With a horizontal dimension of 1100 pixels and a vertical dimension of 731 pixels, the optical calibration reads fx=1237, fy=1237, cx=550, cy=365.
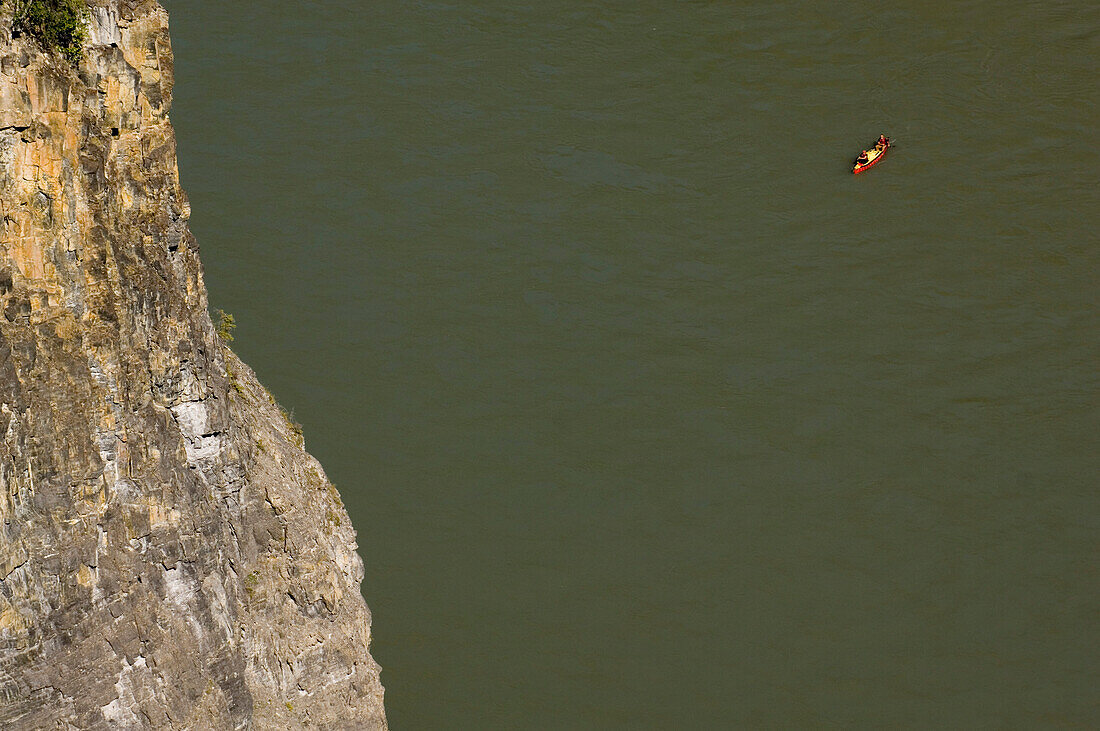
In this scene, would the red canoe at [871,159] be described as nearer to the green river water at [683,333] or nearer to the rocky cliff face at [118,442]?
the green river water at [683,333]

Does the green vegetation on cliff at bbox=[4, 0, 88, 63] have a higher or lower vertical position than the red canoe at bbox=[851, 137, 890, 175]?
lower

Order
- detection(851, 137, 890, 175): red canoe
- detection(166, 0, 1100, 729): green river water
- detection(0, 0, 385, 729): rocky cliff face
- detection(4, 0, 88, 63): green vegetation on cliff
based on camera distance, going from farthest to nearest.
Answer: detection(851, 137, 890, 175): red canoe, detection(166, 0, 1100, 729): green river water, detection(0, 0, 385, 729): rocky cliff face, detection(4, 0, 88, 63): green vegetation on cliff

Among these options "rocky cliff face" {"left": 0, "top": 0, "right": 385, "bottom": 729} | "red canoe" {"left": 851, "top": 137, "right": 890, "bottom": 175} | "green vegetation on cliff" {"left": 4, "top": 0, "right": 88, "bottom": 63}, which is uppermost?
"red canoe" {"left": 851, "top": 137, "right": 890, "bottom": 175}

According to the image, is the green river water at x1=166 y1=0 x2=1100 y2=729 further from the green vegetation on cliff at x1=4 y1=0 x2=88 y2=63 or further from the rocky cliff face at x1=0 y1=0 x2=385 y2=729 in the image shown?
the green vegetation on cliff at x1=4 y1=0 x2=88 y2=63

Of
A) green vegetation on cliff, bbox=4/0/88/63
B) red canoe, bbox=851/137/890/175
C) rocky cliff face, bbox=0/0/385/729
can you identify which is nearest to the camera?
green vegetation on cliff, bbox=4/0/88/63

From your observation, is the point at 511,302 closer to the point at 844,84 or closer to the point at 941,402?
the point at 941,402

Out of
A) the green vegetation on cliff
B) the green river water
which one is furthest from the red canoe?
the green vegetation on cliff

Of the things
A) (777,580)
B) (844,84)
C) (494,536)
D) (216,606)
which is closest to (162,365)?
(216,606)
